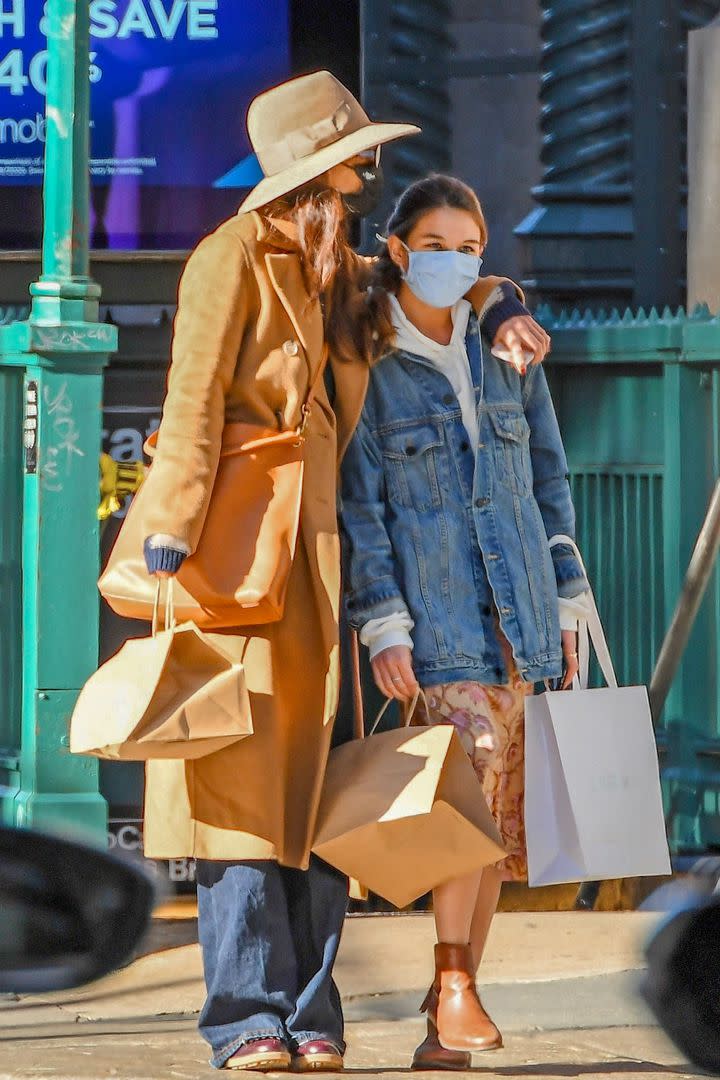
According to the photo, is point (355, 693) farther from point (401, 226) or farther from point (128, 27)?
point (128, 27)

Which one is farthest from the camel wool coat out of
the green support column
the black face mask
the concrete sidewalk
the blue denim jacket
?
the green support column

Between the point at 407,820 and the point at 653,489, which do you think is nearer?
the point at 407,820

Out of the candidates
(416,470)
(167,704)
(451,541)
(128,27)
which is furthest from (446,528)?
(128,27)

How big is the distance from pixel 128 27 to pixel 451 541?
3.79 metres

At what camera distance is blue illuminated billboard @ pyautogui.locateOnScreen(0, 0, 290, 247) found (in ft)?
23.8

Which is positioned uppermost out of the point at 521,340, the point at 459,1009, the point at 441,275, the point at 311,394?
the point at 441,275

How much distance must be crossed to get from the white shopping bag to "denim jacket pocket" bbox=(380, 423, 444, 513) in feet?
1.63

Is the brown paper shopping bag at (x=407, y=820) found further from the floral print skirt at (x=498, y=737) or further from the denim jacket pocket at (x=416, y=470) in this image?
the denim jacket pocket at (x=416, y=470)

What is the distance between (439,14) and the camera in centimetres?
779

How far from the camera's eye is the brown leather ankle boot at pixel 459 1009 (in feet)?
13.2

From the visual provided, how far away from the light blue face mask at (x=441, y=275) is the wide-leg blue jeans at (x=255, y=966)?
1.26m

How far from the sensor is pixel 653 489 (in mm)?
6078

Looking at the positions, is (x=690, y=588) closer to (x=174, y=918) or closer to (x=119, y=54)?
(x=174, y=918)

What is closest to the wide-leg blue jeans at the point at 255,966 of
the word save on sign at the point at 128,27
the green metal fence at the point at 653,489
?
the green metal fence at the point at 653,489
